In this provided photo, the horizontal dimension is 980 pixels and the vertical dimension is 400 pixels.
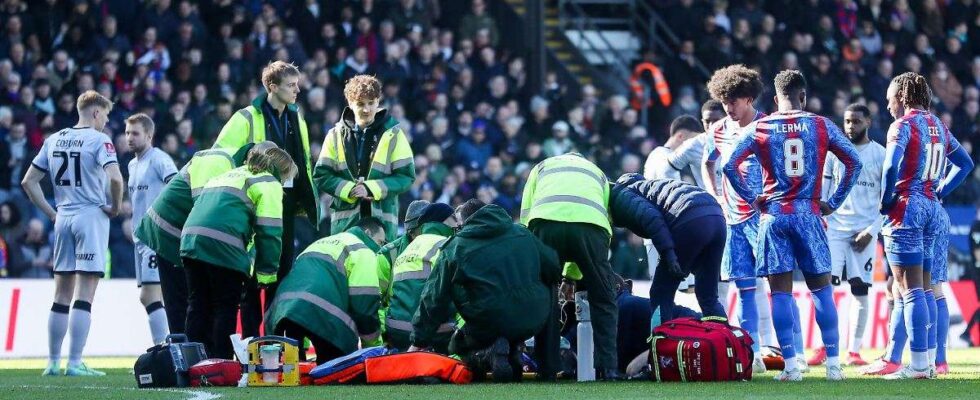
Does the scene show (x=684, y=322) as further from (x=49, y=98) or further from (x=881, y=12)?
(x=881, y=12)

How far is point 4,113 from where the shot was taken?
2003cm

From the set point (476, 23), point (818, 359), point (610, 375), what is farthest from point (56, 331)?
point (476, 23)

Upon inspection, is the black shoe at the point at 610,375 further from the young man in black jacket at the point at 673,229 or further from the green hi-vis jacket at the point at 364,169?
the green hi-vis jacket at the point at 364,169

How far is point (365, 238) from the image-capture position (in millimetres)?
11734

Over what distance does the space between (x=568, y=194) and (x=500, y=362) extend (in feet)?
4.03

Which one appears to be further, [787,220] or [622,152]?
[622,152]

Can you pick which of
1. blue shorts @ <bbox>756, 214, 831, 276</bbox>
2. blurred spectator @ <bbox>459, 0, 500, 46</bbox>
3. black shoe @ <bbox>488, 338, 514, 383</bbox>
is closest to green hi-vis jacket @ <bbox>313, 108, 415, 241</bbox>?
black shoe @ <bbox>488, 338, 514, 383</bbox>

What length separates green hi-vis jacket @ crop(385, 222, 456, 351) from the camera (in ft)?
38.3

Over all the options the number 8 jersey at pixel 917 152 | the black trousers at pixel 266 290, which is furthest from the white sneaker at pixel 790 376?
the black trousers at pixel 266 290

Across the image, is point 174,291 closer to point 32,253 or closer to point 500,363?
point 500,363

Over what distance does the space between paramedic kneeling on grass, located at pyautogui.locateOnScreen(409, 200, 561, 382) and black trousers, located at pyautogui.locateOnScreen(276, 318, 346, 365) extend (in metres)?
0.71

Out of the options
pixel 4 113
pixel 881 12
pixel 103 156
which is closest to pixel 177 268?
Answer: pixel 103 156

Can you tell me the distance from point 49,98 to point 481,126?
5771mm

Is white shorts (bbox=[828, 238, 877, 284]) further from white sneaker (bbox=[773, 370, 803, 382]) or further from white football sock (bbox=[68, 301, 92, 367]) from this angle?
white football sock (bbox=[68, 301, 92, 367])
